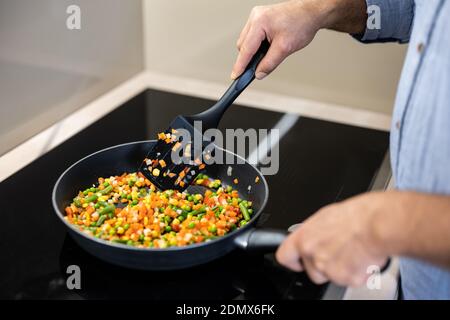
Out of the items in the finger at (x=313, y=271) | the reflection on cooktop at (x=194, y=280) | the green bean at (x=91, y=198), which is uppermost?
the finger at (x=313, y=271)

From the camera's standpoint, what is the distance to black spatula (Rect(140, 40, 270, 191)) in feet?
3.66

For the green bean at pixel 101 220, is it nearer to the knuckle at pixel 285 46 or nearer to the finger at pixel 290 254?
the finger at pixel 290 254

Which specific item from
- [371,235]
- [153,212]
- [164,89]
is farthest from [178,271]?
[164,89]

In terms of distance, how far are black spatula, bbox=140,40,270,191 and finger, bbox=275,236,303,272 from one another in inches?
14.7

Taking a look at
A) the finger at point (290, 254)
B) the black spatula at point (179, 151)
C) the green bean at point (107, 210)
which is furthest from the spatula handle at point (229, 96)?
the finger at point (290, 254)

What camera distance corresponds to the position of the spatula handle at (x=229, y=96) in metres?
1.10

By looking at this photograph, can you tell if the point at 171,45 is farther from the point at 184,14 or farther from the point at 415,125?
the point at 415,125

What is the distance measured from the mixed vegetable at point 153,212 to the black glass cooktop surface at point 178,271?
5 centimetres

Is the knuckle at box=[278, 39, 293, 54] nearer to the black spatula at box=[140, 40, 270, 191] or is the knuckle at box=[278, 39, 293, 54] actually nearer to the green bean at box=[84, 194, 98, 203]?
the black spatula at box=[140, 40, 270, 191]

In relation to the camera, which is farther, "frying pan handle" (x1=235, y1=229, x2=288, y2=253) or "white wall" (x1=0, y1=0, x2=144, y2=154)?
"white wall" (x1=0, y1=0, x2=144, y2=154)

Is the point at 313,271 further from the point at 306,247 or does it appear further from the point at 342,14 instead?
the point at 342,14

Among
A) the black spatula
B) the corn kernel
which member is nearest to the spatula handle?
the black spatula

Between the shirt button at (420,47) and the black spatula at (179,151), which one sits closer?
the shirt button at (420,47)

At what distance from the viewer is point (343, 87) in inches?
60.1
